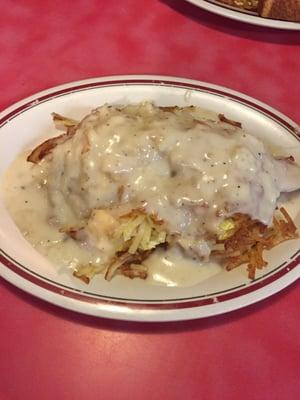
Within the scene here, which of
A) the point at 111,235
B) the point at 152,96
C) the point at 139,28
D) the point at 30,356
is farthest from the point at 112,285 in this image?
the point at 139,28

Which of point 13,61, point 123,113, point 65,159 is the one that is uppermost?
point 13,61

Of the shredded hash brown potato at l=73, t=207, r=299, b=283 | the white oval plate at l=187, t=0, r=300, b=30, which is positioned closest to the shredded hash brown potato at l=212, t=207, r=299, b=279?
the shredded hash brown potato at l=73, t=207, r=299, b=283

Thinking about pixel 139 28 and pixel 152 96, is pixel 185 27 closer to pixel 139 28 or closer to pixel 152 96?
pixel 139 28

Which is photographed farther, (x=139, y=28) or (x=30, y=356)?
(x=139, y=28)

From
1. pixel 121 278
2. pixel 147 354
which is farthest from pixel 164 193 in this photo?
pixel 147 354

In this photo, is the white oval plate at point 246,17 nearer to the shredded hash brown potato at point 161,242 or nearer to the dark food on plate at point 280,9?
the dark food on plate at point 280,9

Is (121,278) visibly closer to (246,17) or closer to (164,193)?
(164,193)

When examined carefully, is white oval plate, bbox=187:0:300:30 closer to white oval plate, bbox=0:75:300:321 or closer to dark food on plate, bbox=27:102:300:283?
white oval plate, bbox=0:75:300:321
